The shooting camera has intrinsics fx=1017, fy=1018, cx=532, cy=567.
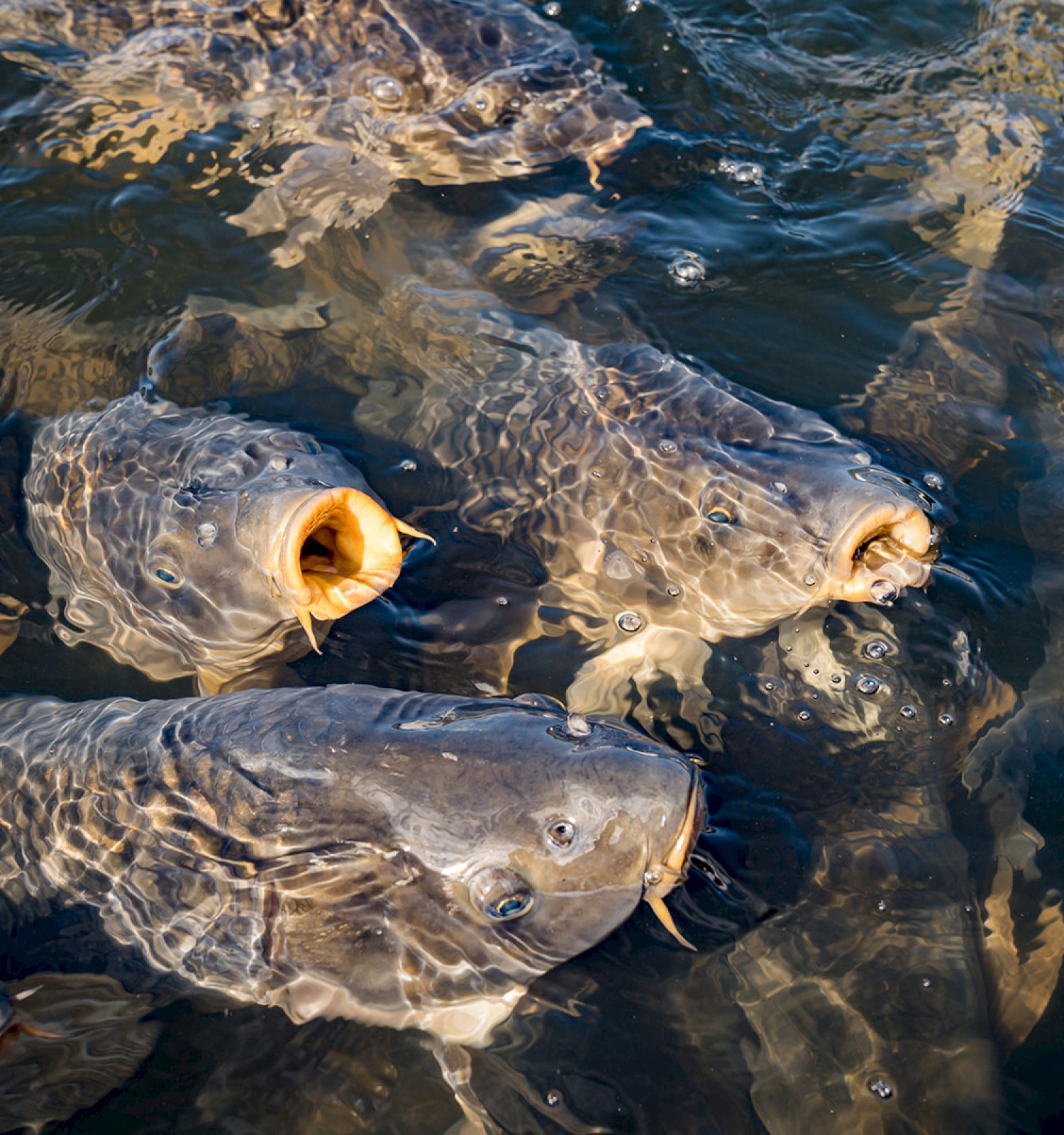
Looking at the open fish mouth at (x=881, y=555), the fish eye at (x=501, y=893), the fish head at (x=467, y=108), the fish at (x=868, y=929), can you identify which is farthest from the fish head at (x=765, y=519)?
the fish head at (x=467, y=108)

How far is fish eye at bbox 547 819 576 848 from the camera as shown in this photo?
287cm

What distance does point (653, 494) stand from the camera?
434 cm

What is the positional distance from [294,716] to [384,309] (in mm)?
3027

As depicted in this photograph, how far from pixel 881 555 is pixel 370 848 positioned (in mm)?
2371

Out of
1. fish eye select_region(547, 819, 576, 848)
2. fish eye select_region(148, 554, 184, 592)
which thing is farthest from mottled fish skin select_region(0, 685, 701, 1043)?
fish eye select_region(148, 554, 184, 592)

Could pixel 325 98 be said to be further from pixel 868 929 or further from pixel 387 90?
pixel 868 929

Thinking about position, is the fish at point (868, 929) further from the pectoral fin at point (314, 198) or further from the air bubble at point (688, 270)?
the pectoral fin at point (314, 198)

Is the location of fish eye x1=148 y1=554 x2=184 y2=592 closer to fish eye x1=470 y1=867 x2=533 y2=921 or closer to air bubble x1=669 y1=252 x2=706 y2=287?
fish eye x1=470 y1=867 x2=533 y2=921

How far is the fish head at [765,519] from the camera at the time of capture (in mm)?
3932

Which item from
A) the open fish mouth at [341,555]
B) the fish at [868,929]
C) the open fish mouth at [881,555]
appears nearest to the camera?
the fish at [868,929]

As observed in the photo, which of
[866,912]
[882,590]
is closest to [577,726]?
[866,912]

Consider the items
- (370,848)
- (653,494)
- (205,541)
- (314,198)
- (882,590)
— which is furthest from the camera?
(314,198)

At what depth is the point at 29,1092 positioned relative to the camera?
3102 millimetres

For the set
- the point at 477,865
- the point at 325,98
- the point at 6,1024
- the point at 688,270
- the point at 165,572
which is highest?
the point at 325,98
